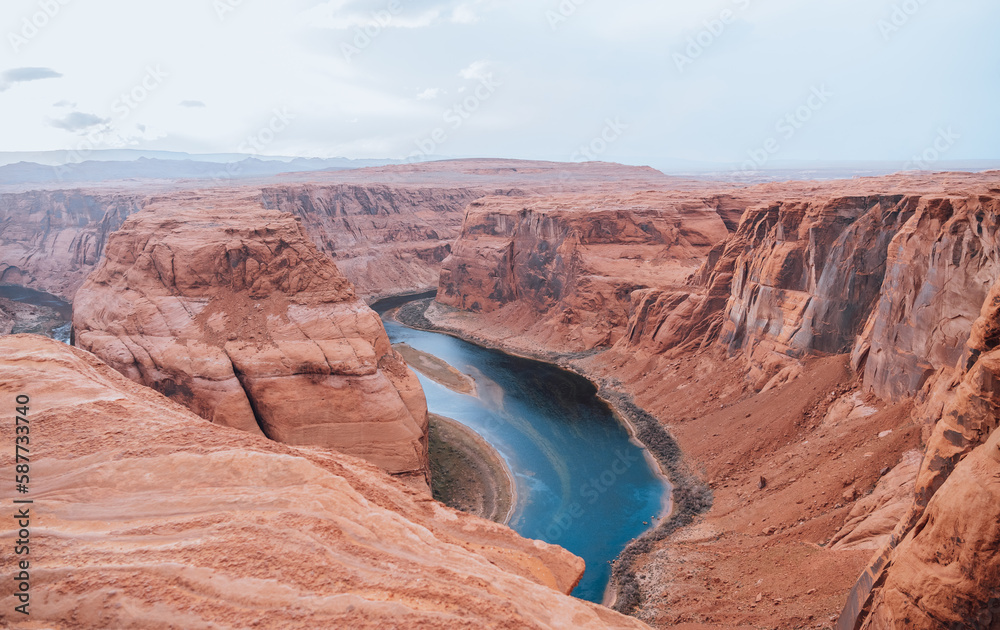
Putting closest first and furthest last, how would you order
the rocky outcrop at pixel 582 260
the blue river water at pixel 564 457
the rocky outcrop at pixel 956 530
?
the rocky outcrop at pixel 956 530 < the blue river water at pixel 564 457 < the rocky outcrop at pixel 582 260

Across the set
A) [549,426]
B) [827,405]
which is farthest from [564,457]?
[827,405]

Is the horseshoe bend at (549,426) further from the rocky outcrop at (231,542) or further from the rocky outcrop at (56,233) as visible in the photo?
the rocky outcrop at (56,233)

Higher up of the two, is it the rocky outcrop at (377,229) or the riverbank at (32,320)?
the rocky outcrop at (377,229)

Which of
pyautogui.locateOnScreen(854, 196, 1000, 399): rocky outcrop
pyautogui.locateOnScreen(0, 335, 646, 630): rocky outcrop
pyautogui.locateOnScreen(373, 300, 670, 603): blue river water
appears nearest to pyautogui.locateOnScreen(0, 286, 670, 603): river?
pyautogui.locateOnScreen(373, 300, 670, 603): blue river water

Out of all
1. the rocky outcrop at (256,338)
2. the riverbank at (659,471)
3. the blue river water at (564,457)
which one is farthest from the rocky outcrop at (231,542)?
the blue river water at (564,457)

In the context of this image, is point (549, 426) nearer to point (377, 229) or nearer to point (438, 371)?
point (438, 371)

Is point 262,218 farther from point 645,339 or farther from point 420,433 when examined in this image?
point 645,339

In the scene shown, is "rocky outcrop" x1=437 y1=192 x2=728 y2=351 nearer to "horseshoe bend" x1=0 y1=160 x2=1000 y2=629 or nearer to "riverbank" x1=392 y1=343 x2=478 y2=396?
"horseshoe bend" x1=0 y1=160 x2=1000 y2=629
